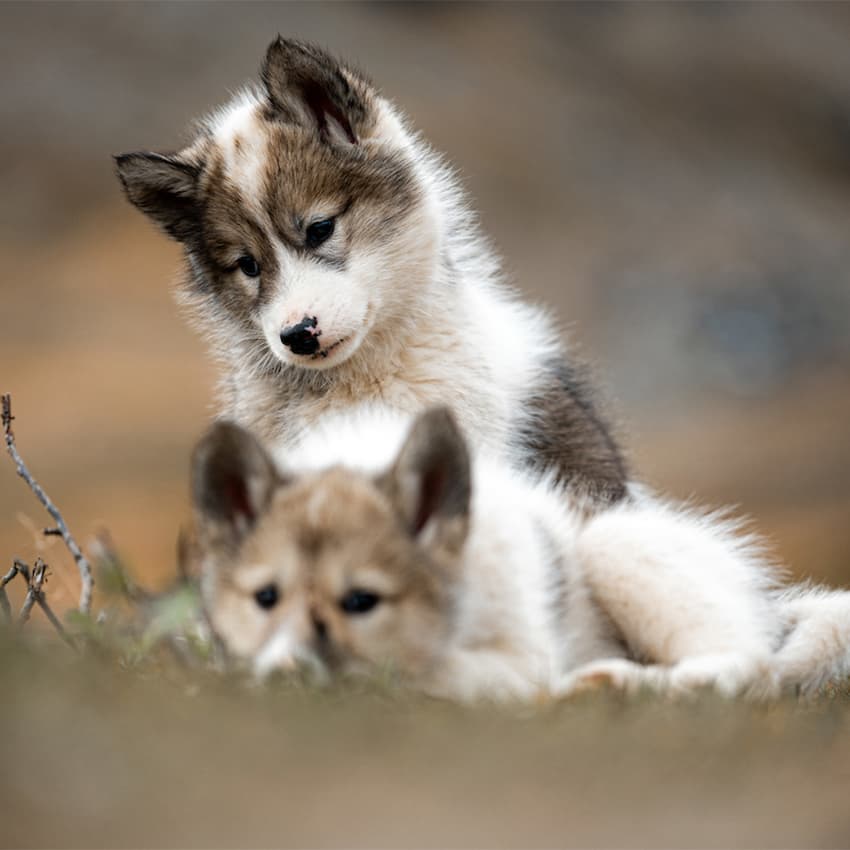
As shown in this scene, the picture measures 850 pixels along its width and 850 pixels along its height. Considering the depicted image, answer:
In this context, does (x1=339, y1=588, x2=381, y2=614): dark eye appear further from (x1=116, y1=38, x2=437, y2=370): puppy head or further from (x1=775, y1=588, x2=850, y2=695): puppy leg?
(x1=116, y1=38, x2=437, y2=370): puppy head

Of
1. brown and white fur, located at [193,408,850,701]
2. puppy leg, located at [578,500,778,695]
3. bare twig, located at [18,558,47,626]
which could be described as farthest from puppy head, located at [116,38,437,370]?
puppy leg, located at [578,500,778,695]

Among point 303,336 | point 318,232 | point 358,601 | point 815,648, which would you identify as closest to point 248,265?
point 318,232

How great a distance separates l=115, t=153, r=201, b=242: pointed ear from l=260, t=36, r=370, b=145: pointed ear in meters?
0.43

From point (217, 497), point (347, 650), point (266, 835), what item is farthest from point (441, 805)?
point (217, 497)

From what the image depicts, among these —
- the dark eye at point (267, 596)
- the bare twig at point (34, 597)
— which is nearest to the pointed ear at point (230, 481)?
the dark eye at point (267, 596)

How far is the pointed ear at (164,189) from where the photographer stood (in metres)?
5.13

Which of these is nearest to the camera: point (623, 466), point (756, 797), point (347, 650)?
point (756, 797)

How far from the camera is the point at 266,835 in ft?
8.04

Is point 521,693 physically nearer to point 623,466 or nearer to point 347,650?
point 347,650

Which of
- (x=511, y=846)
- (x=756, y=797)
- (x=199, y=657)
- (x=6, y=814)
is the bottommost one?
(x=6, y=814)

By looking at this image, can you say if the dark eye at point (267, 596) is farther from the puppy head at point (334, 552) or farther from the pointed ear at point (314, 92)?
the pointed ear at point (314, 92)

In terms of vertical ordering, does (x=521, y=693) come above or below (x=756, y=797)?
above

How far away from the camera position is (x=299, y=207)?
492cm

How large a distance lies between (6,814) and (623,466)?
3.31 m
